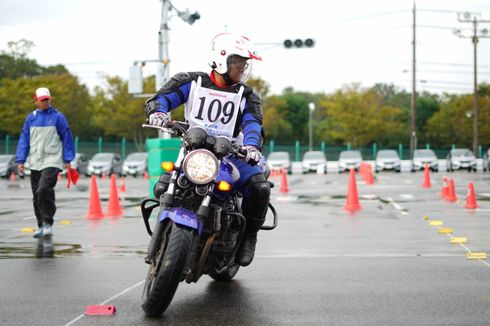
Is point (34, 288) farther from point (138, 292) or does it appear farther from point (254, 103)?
point (254, 103)

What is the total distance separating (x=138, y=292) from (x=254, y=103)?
1.71 meters

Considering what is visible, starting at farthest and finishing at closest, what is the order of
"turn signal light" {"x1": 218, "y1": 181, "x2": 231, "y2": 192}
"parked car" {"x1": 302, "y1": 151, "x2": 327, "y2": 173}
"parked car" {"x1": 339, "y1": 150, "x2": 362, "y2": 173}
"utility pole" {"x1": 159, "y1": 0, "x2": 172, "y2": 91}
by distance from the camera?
"parked car" {"x1": 302, "y1": 151, "x2": 327, "y2": 173}, "parked car" {"x1": 339, "y1": 150, "x2": 362, "y2": 173}, "utility pole" {"x1": 159, "y1": 0, "x2": 172, "y2": 91}, "turn signal light" {"x1": 218, "y1": 181, "x2": 231, "y2": 192}

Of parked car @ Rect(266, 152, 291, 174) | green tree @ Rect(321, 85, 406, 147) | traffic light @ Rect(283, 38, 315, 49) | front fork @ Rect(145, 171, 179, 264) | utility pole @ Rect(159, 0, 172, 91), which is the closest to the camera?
front fork @ Rect(145, 171, 179, 264)

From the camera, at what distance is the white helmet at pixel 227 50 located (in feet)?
22.9

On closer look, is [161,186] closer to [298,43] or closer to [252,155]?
[252,155]

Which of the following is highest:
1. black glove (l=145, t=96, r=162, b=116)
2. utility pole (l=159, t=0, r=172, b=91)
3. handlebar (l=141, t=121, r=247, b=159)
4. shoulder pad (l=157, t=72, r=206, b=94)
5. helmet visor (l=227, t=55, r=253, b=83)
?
utility pole (l=159, t=0, r=172, b=91)

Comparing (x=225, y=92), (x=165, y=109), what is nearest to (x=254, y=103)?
(x=225, y=92)

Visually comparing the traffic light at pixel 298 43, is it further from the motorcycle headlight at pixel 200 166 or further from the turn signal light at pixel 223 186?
the motorcycle headlight at pixel 200 166

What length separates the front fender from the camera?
6.10 metres

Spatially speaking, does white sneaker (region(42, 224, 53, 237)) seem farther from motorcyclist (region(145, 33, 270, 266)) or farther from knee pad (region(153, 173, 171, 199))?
knee pad (region(153, 173, 171, 199))

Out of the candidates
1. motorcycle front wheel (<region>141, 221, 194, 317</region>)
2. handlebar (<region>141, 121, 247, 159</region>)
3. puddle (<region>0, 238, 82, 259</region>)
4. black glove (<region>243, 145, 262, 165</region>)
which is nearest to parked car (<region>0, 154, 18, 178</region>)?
puddle (<region>0, 238, 82, 259</region>)

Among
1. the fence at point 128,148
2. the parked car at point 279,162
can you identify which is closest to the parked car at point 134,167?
the parked car at point 279,162

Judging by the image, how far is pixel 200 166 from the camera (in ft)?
20.3

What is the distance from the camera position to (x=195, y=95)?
708cm
